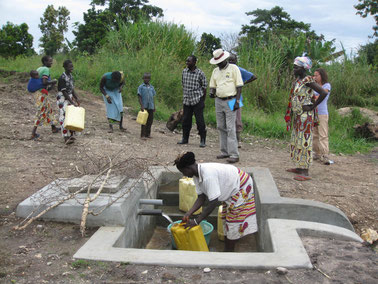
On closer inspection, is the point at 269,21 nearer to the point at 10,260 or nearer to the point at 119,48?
the point at 119,48

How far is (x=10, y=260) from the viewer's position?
2936mm

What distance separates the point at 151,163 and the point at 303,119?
7.70 feet

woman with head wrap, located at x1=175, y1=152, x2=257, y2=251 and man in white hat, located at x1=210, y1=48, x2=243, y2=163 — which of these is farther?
man in white hat, located at x1=210, y1=48, x2=243, y2=163

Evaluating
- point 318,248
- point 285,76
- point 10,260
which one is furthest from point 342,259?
point 285,76

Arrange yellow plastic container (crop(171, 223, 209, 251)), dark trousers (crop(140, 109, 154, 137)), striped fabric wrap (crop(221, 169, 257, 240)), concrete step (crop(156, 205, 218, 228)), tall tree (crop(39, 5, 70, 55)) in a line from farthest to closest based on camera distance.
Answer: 1. tall tree (crop(39, 5, 70, 55))
2. dark trousers (crop(140, 109, 154, 137))
3. concrete step (crop(156, 205, 218, 228))
4. striped fabric wrap (crop(221, 169, 257, 240))
5. yellow plastic container (crop(171, 223, 209, 251))

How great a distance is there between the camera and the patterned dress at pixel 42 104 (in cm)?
666

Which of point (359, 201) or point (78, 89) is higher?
point (78, 89)

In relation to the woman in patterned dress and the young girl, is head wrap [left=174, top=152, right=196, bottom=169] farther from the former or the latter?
the young girl

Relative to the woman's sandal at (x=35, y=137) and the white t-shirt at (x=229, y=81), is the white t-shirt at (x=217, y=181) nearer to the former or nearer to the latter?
the white t-shirt at (x=229, y=81)

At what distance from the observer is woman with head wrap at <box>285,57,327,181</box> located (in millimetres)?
4680

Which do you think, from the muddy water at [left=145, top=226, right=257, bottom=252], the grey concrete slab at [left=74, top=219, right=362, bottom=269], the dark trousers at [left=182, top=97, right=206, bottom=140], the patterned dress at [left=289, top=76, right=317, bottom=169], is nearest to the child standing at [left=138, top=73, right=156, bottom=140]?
the dark trousers at [left=182, top=97, right=206, bottom=140]

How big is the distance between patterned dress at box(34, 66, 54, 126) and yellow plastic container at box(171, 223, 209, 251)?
4.30m

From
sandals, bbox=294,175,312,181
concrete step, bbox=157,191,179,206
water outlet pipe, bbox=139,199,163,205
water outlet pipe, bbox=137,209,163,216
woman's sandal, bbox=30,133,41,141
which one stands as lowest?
concrete step, bbox=157,191,179,206

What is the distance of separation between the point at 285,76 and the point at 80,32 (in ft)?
46.8
